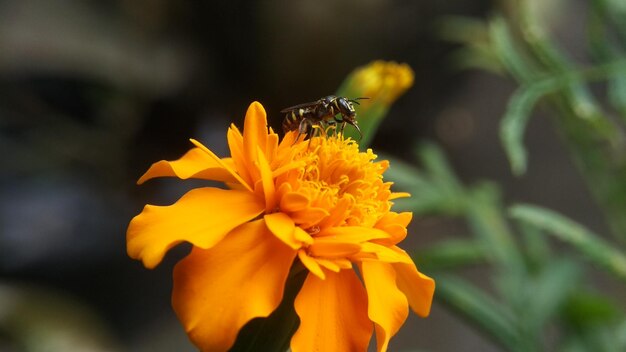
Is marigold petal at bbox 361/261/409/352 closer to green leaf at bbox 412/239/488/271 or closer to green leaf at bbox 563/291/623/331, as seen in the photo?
green leaf at bbox 412/239/488/271

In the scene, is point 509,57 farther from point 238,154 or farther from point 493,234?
point 238,154

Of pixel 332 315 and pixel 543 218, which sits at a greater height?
pixel 332 315

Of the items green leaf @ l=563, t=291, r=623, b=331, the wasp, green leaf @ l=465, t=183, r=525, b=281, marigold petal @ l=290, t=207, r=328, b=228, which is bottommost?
green leaf @ l=563, t=291, r=623, b=331

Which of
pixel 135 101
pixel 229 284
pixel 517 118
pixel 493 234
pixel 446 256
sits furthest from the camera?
pixel 135 101

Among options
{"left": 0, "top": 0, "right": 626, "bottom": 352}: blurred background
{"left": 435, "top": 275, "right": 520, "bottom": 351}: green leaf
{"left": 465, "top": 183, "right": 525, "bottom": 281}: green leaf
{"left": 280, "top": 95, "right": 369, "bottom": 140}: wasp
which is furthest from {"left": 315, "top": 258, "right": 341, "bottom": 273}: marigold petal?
{"left": 0, "top": 0, "right": 626, "bottom": 352}: blurred background

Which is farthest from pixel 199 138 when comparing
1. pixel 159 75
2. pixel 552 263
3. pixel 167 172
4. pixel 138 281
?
pixel 167 172

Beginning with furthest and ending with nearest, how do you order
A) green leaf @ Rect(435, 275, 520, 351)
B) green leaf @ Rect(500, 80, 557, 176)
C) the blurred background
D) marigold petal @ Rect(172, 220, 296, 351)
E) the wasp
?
the blurred background < green leaf @ Rect(435, 275, 520, 351) < green leaf @ Rect(500, 80, 557, 176) < the wasp < marigold petal @ Rect(172, 220, 296, 351)

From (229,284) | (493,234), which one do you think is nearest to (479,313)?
(493,234)
